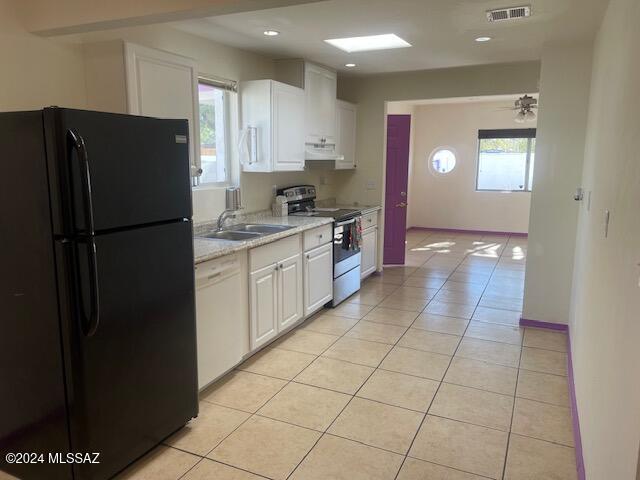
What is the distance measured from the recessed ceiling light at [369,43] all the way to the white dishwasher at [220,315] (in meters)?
2.12

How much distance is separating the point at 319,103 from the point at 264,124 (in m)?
1.01

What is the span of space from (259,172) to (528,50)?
2.73 m

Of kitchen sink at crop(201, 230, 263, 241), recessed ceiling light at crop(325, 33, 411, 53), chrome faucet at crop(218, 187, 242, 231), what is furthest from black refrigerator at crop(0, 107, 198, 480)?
recessed ceiling light at crop(325, 33, 411, 53)

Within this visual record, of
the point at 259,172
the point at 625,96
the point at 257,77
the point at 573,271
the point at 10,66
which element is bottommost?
the point at 573,271

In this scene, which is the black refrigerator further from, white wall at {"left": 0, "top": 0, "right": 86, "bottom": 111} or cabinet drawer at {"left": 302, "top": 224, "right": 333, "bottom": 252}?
cabinet drawer at {"left": 302, "top": 224, "right": 333, "bottom": 252}

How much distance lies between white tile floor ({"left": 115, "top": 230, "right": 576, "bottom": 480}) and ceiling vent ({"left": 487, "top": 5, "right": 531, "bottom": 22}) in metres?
2.47

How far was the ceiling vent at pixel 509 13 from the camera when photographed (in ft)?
10.1

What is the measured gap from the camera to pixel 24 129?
1.86 meters

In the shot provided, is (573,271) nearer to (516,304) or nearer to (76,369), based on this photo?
(516,304)

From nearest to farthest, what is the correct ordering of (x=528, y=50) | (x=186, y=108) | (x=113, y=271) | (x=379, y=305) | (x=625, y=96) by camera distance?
(x=625, y=96)
(x=113, y=271)
(x=186, y=108)
(x=528, y=50)
(x=379, y=305)

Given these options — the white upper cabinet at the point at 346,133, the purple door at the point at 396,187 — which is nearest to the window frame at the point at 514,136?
the purple door at the point at 396,187

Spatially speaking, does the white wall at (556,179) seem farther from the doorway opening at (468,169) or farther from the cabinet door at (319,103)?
the doorway opening at (468,169)

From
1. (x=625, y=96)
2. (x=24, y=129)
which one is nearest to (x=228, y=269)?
(x=24, y=129)

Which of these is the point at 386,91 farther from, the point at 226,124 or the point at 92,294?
the point at 92,294
